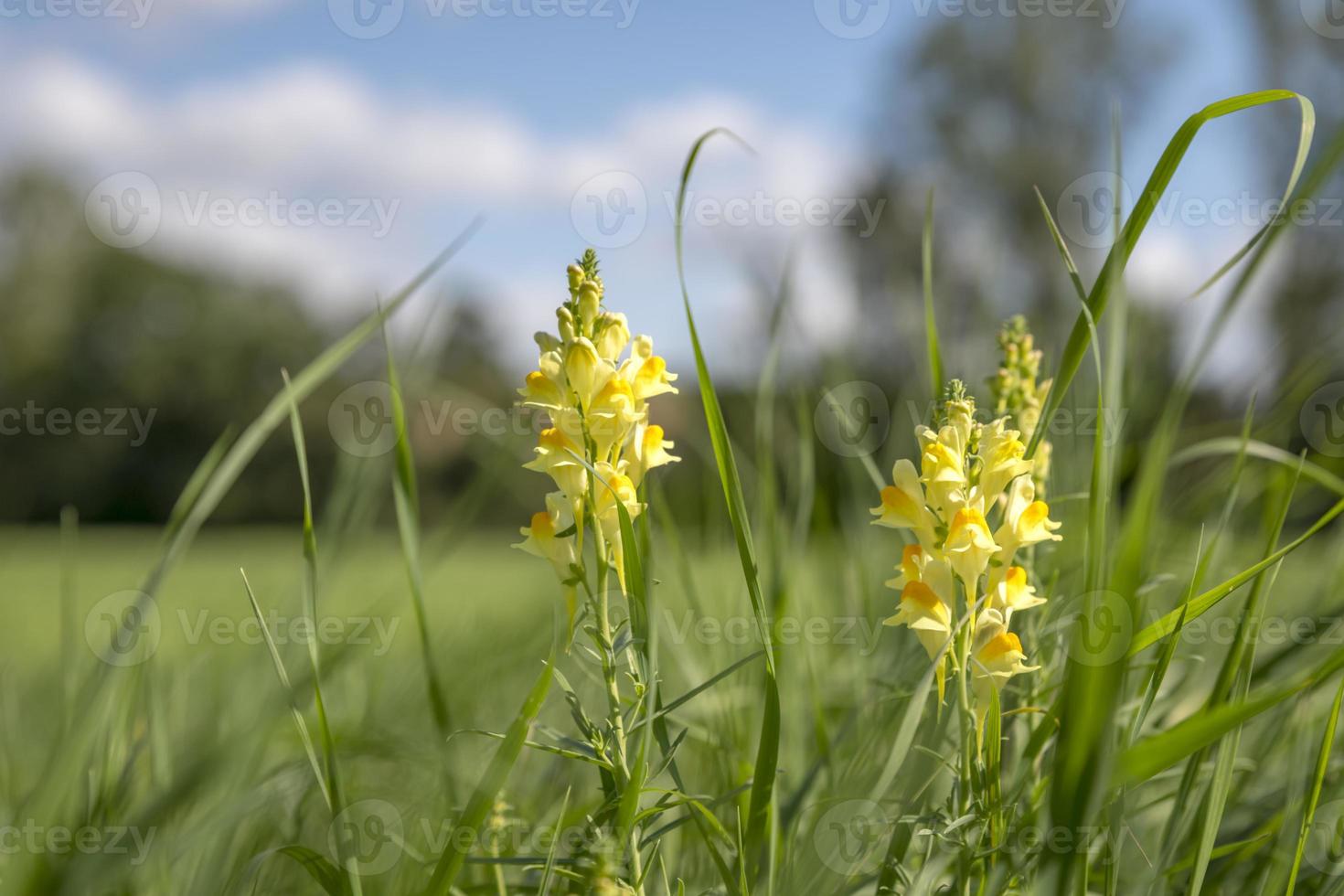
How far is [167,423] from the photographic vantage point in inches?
805

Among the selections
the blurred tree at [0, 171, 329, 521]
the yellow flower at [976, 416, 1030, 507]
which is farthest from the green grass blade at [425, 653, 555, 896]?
the blurred tree at [0, 171, 329, 521]

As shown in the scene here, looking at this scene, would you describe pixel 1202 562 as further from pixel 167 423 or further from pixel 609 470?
pixel 167 423

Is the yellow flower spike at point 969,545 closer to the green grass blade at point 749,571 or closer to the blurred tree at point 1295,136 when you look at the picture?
the green grass blade at point 749,571

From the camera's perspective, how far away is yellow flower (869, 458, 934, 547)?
2.17 ft

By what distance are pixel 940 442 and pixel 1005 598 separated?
4.6 inches

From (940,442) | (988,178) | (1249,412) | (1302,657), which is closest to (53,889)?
(940,442)
